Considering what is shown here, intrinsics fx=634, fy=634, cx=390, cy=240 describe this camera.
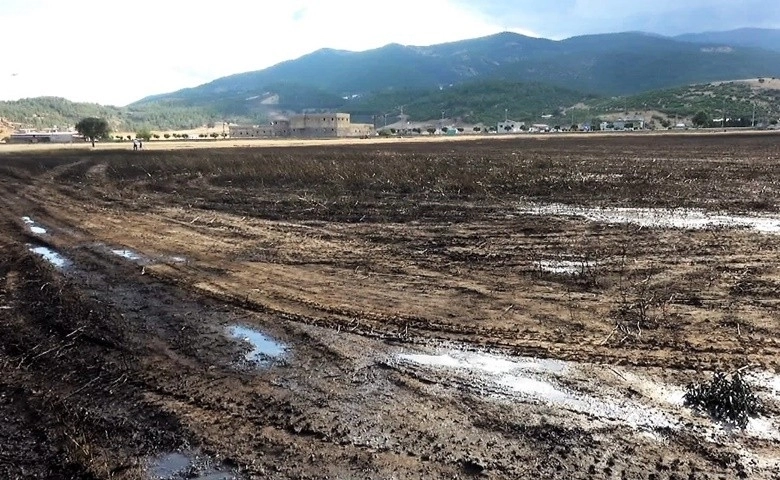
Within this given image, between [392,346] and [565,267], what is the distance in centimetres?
474

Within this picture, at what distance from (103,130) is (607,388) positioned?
114 m

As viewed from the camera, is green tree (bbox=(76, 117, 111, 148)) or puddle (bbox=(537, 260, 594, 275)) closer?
puddle (bbox=(537, 260, 594, 275))

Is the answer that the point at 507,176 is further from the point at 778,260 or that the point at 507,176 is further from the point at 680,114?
the point at 680,114

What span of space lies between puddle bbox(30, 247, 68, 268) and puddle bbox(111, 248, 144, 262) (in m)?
1.01

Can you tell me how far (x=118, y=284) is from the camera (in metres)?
10.5

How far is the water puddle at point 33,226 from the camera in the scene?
16156 mm

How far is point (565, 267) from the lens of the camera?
11.0 m

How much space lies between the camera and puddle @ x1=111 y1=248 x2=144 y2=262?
1269cm

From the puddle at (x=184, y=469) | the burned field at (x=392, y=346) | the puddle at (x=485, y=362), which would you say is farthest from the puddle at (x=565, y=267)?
the puddle at (x=184, y=469)

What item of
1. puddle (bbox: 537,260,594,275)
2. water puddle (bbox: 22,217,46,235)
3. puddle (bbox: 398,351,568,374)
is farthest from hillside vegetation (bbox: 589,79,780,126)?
puddle (bbox: 398,351,568,374)

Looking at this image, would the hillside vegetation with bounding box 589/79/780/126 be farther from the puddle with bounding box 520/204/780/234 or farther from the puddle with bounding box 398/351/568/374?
the puddle with bounding box 398/351/568/374

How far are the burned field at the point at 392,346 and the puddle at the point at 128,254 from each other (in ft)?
0.20

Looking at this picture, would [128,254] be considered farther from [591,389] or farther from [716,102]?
[716,102]

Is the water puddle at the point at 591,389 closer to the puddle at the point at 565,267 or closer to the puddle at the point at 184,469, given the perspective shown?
the puddle at the point at 184,469
